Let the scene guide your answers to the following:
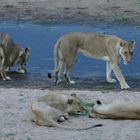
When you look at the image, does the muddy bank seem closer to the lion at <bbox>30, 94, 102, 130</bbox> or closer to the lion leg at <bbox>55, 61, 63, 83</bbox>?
the lion leg at <bbox>55, 61, 63, 83</bbox>

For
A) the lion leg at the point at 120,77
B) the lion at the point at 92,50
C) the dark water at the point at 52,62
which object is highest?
the lion at the point at 92,50

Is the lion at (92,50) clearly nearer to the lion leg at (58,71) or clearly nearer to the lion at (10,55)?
the lion leg at (58,71)

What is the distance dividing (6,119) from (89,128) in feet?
4.03

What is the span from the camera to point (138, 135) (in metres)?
9.38

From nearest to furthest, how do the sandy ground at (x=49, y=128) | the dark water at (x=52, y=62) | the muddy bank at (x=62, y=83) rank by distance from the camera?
the sandy ground at (x=49, y=128) < the muddy bank at (x=62, y=83) < the dark water at (x=52, y=62)

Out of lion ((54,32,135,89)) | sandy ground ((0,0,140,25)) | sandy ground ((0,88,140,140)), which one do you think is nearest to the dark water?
lion ((54,32,135,89))

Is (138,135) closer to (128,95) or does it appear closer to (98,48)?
(128,95)

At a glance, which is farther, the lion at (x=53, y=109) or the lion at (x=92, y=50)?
the lion at (x=92, y=50)

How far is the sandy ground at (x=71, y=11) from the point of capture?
71.6 feet

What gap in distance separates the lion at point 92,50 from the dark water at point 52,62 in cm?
31

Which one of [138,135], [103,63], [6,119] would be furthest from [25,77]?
[138,135]

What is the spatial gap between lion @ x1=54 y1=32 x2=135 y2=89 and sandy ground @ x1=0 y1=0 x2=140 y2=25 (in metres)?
6.58

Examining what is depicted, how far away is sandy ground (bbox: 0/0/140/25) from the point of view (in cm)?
2181

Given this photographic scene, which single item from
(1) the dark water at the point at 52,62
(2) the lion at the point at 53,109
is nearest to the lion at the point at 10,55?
(1) the dark water at the point at 52,62
